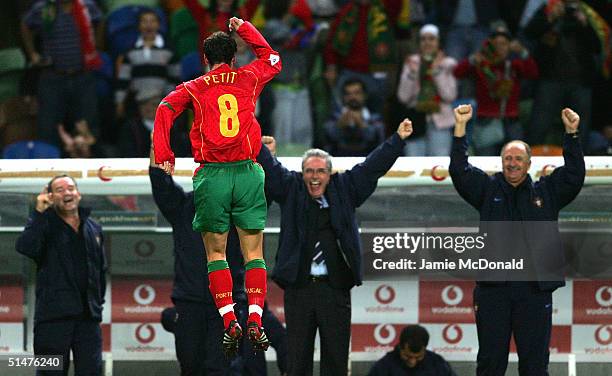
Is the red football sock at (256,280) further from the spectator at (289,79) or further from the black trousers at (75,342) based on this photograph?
the spectator at (289,79)

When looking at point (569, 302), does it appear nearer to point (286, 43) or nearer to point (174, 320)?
point (174, 320)

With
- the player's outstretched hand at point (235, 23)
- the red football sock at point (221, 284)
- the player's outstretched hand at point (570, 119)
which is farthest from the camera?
the player's outstretched hand at point (570, 119)

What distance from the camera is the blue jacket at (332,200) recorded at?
10969 millimetres

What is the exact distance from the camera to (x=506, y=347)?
10898 millimetres

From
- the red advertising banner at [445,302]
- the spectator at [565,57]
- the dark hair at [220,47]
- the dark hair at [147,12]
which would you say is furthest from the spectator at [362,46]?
the dark hair at [220,47]

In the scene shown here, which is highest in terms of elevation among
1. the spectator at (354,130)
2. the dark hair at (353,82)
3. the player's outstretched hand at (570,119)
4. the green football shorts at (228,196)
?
the dark hair at (353,82)

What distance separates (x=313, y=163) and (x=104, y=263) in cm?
186

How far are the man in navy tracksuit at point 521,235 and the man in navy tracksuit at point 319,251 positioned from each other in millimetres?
720

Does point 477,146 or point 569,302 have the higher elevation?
point 477,146

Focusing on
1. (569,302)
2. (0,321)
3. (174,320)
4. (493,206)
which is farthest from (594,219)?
(0,321)

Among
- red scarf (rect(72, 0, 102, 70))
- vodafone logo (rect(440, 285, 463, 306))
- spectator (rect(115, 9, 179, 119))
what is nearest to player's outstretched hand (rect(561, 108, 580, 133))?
vodafone logo (rect(440, 285, 463, 306))

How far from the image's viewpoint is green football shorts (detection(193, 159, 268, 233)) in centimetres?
878

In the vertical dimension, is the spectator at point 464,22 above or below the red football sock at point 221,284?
above

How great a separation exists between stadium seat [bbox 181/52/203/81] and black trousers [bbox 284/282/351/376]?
14.2ft
